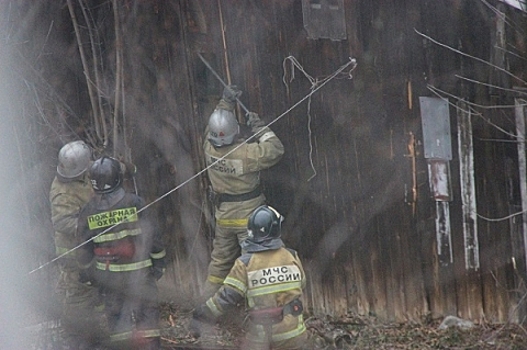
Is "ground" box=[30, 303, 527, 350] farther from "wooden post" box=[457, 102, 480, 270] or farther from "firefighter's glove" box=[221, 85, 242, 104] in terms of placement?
"firefighter's glove" box=[221, 85, 242, 104]

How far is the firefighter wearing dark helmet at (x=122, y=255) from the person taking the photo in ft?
27.0

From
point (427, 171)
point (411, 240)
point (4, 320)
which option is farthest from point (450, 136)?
point (4, 320)

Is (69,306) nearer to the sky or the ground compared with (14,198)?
nearer to the ground

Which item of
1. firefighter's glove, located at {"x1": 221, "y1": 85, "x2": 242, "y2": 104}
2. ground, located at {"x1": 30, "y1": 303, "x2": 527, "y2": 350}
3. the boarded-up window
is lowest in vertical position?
ground, located at {"x1": 30, "y1": 303, "x2": 527, "y2": 350}

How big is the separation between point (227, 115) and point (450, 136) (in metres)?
2.17

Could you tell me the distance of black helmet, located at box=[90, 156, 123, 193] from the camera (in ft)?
26.9

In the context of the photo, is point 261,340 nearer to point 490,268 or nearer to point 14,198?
point 490,268

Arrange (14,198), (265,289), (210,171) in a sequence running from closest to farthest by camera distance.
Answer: (265,289) → (210,171) → (14,198)

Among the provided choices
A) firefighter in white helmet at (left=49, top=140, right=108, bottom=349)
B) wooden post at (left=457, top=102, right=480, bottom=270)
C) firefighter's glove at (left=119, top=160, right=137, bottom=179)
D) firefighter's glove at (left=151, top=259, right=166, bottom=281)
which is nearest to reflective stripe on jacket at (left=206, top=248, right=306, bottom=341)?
firefighter's glove at (left=151, top=259, right=166, bottom=281)

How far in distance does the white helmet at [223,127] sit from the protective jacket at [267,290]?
1719 mm

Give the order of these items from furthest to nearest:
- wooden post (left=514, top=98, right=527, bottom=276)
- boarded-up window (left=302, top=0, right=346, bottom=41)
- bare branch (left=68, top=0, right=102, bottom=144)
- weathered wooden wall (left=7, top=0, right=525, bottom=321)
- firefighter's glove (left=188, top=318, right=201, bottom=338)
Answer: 1. bare branch (left=68, top=0, right=102, bottom=144)
2. firefighter's glove (left=188, top=318, right=201, bottom=338)
3. boarded-up window (left=302, top=0, right=346, bottom=41)
4. weathered wooden wall (left=7, top=0, right=525, bottom=321)
5. wooden post (left=514, top=98, right=527, bottom=276)

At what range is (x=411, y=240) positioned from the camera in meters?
8.09

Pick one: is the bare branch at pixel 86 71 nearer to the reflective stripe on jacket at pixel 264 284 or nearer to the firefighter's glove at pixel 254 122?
the firefighter's glove at pixel 254 122

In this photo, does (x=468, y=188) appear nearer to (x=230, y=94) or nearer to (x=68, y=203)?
(x=230, y=94)
